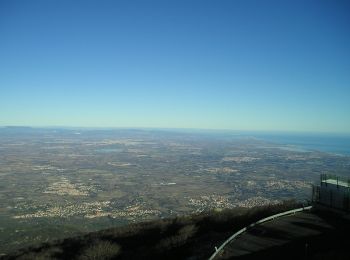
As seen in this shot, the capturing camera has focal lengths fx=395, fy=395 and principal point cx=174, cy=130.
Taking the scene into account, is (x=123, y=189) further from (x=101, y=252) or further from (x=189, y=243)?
(x=189, y=243)

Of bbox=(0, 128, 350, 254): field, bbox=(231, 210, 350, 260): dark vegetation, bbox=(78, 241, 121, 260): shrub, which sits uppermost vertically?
bbox=(231, 210, 350, 260): dark vegetation

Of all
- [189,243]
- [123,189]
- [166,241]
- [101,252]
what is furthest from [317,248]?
[123,189]

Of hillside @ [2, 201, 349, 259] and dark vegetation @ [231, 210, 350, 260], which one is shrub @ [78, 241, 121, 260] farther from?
dark vegetation @ [231, 210, 350, 260]

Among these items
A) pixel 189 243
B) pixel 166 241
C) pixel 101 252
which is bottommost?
pixel 101 252

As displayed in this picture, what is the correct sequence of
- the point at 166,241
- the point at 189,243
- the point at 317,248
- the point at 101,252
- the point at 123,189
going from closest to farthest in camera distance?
the point at 317,248, the point at 189,243, the point at 166,241, the point at 101,252, the point at 123,189

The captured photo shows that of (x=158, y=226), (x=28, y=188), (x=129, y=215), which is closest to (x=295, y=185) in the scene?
(x=129, y=215)

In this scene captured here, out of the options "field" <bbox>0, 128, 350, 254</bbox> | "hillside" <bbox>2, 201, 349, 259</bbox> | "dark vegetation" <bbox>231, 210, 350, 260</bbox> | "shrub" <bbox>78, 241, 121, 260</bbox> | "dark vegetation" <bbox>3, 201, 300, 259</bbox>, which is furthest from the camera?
"field" <bbox>0, 128, 350, 254</bbox>

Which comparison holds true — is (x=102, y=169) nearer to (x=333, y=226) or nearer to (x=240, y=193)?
(x=240, y=193)

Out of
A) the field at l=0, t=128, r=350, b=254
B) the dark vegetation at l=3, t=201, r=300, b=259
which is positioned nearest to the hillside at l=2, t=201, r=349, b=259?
the dark vegetation at l=3, t=201, r=300, b=259
